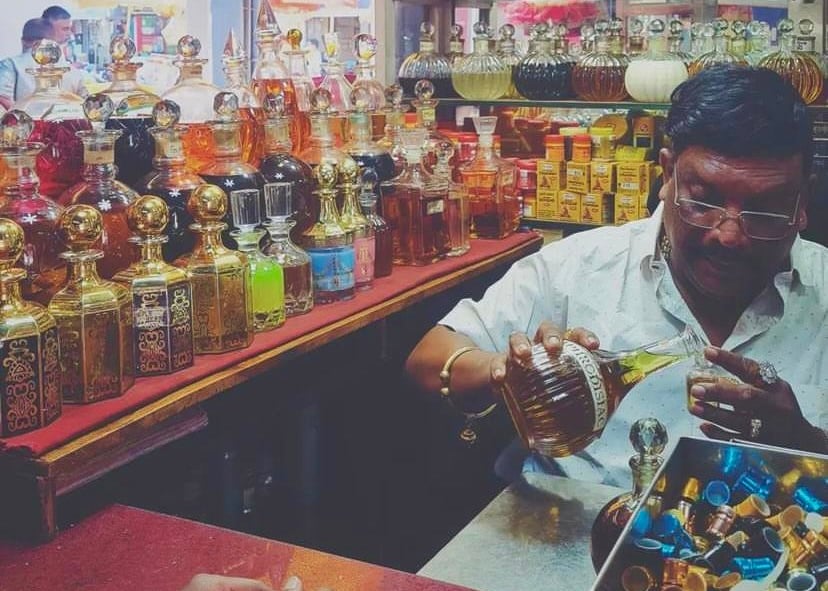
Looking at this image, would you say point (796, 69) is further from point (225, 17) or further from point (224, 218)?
point (225, 17)

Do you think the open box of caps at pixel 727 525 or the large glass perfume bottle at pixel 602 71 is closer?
the open box of caps at pixel 727 525

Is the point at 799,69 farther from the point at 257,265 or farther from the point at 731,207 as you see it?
the point at 257,265

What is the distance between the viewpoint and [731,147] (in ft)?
4.96

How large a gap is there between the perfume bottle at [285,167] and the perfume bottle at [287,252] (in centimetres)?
5

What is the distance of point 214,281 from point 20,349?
1.27 ft

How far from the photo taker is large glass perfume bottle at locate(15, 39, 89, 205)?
1534 millimetres

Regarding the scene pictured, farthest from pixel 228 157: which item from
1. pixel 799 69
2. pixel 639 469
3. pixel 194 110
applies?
pixel 799 69

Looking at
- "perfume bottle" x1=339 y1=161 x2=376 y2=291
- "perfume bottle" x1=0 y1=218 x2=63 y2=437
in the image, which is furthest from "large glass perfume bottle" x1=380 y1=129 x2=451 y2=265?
"perfume bottle" x1=0 y1=218 x2=63 y2=437

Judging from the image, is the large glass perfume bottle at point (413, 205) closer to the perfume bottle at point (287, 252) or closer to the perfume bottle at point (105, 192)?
the perfume bottle at point (287, 252)

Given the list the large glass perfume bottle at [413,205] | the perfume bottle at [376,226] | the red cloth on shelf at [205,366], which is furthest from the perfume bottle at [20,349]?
the large glass perfume bottle at [413,205]

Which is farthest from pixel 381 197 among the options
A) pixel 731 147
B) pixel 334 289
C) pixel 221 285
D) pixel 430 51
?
pixel 430 51

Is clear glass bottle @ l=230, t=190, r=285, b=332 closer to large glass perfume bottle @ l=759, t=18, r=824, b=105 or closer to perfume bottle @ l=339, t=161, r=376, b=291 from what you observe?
perfume bottle @ l=339, t=161, r=376, b=291

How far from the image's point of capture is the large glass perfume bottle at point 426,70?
306 centimetres

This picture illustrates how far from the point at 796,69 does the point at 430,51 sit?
1.05 metres
